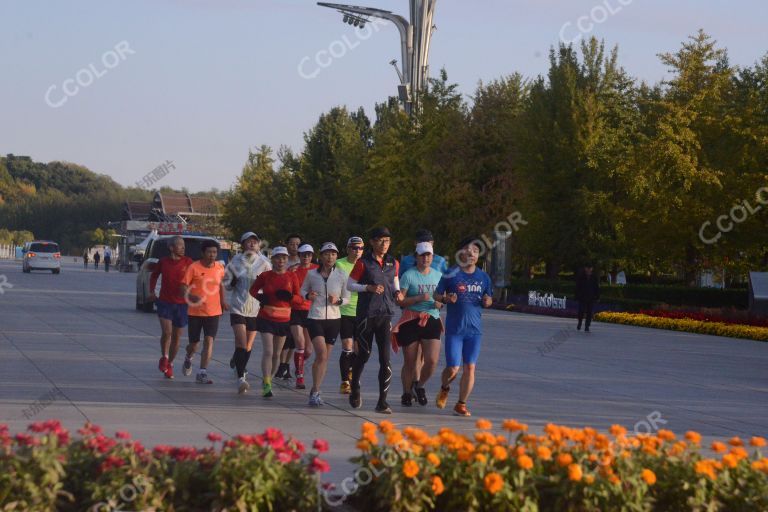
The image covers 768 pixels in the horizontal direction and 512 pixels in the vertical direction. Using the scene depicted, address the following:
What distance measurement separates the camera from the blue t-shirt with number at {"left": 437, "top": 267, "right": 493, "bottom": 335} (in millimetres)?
12148

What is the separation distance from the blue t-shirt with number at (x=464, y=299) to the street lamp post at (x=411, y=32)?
33.8 m

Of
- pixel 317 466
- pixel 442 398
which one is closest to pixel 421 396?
pixel 442 398

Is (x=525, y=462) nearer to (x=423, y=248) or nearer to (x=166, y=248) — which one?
(x=423, y=248)

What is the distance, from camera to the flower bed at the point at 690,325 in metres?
28.4

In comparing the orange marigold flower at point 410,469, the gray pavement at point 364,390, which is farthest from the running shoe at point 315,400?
the orange marigold flower at point 410,469

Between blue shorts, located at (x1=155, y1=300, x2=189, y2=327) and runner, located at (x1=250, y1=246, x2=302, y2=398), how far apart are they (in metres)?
1.65

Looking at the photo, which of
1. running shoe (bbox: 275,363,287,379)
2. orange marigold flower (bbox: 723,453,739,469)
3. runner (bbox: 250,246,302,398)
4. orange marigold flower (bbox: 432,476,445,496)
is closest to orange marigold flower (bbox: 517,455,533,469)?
orange marigold flower (bbox: 432,476,445,496)

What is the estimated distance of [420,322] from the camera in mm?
12602

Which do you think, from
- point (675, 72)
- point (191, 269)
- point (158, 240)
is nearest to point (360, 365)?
point (191, 269)

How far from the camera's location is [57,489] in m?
6.08

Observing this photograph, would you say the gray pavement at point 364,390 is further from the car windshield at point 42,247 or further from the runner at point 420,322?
the car windshield at point 42,247

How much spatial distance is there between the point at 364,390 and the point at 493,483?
26.1ft

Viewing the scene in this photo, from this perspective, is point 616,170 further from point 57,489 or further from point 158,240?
point 57,489

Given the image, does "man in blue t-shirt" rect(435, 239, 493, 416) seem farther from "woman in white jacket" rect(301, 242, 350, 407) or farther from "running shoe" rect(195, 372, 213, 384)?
"running shoe" rect(195, 372, 213, 384)
